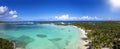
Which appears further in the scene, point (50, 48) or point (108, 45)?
point (50, 48)

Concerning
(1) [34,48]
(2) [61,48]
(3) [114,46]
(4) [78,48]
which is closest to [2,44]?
(1) [34,48]

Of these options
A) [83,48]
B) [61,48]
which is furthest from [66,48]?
[83,48]

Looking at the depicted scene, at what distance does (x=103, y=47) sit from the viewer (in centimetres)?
3234

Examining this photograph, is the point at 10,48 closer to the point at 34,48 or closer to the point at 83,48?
the point at 34,48

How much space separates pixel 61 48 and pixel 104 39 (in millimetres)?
8703

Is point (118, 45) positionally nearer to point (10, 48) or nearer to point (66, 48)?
point (66, 48)

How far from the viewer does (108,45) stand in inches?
1278

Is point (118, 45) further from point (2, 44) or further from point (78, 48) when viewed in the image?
point (2, 44)

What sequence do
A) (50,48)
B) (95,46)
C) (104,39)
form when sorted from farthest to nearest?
(50,48) < (104,39) < (95,46)

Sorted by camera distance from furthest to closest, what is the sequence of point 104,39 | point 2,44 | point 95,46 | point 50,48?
point 50,48, point 104,39, point 2,44, point 95,46

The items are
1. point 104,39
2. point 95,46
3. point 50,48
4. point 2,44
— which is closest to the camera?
point 95,46

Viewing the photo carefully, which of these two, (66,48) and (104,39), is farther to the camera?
(66,48)

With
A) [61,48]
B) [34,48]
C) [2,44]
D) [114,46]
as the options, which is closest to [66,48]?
[61,48]

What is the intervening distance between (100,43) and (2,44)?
16826 mm
